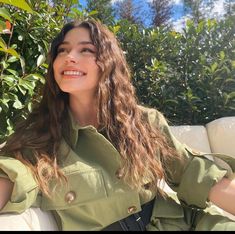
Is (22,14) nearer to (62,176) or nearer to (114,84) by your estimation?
(114,84)

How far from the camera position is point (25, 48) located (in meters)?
2.63

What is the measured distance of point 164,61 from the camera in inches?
131

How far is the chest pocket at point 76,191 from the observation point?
4.73ft

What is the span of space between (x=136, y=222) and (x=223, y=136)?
1.35 meters

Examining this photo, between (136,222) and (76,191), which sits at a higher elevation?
(76,191)

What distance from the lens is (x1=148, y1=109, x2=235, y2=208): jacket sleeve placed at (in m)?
1.55

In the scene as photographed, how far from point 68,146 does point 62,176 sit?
7.0 inches

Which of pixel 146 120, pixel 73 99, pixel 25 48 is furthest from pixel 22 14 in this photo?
pixel 146 120

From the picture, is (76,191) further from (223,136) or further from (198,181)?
(223,136)

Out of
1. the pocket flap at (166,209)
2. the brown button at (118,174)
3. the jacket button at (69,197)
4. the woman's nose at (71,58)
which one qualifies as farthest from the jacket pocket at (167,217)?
the woman's nose at (71,58)

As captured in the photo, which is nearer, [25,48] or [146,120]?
[146,120]

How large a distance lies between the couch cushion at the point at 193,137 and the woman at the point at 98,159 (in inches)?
36.3

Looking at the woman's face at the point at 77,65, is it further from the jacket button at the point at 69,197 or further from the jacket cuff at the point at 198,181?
the jacket cuff at the point at 198,181

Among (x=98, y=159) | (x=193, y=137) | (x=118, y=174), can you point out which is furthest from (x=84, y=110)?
(x=193, y=137)
